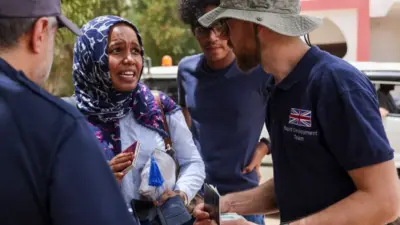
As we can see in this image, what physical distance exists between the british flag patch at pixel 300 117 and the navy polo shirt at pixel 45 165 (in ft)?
2.62

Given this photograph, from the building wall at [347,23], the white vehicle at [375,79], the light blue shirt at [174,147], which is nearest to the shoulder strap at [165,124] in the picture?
the light blue shirt at [174,147]

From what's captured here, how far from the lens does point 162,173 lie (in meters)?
2.25

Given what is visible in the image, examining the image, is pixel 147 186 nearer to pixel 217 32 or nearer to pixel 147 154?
pixel 147 154

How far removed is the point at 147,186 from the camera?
7.08ft

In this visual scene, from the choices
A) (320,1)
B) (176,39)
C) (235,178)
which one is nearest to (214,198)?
(235,178)

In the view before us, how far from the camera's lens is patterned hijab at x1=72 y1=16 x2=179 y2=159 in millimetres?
2316

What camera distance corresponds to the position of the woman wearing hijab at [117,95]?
2.30 meters

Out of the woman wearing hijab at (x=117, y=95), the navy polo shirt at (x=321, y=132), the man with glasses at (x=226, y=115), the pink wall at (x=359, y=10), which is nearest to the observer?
the navy polo shirt at (x=321, y=132)

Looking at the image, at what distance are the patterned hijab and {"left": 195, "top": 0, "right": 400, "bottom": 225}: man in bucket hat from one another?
542 mm

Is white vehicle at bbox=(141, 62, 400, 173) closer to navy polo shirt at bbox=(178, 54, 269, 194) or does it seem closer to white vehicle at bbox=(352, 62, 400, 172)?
white vehicle at bbox=(352, 62, 400, 172)

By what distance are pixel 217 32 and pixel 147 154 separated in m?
0.93

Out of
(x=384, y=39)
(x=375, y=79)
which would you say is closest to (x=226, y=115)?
(x=375, y=79)

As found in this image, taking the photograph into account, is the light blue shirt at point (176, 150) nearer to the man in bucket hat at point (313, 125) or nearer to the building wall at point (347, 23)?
the man in bucket hat at point (313, 125)

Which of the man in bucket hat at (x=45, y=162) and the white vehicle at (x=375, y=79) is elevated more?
the man in bucket hat at (x=45, y=162)
